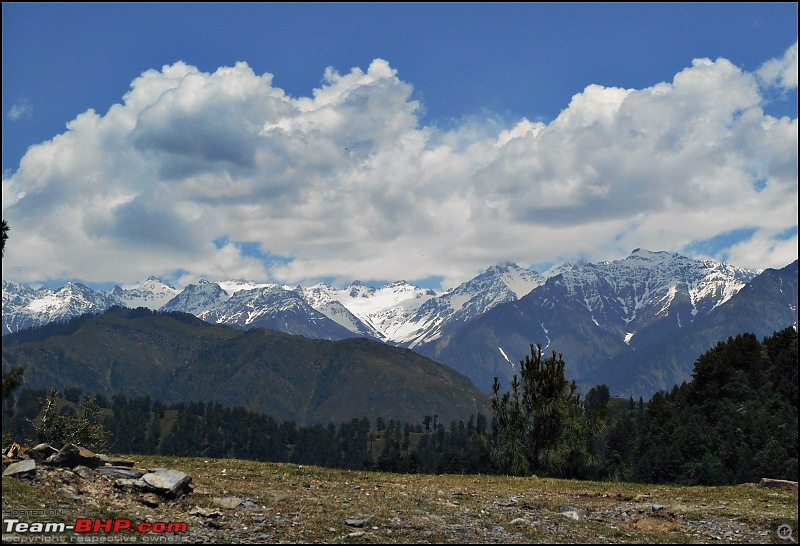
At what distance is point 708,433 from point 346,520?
76.7m

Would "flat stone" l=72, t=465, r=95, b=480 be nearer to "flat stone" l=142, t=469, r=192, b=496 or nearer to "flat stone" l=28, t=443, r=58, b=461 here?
"flat stone" l=28, t=443, r=58, b=461

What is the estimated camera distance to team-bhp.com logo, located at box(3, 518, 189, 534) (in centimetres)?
2453

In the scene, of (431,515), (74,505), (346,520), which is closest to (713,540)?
(431,515)

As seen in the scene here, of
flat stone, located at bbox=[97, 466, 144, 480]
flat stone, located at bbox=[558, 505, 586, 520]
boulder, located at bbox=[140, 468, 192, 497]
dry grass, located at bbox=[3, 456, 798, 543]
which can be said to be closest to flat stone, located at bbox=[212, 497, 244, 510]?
dry grass, located at bbox=[3, 456, 798, 543]

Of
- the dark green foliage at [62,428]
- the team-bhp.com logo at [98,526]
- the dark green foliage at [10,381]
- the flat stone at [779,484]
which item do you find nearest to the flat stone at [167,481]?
the team-bhp.com logo at [98,526]

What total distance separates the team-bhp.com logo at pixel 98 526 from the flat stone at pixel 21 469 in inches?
208

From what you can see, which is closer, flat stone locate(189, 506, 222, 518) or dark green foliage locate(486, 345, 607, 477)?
flat stone locate(189, 506, 222, 518)

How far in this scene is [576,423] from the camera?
57.0 m

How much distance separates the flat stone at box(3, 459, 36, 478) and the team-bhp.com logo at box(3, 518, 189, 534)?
17.3ft

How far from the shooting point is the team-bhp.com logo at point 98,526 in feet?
80.5

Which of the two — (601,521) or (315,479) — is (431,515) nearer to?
(601,521)

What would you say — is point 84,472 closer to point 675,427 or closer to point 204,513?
point 204,513

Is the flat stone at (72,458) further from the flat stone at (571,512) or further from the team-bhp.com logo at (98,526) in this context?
the flat stone at (571,512)

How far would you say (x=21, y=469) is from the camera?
30.1 meters
